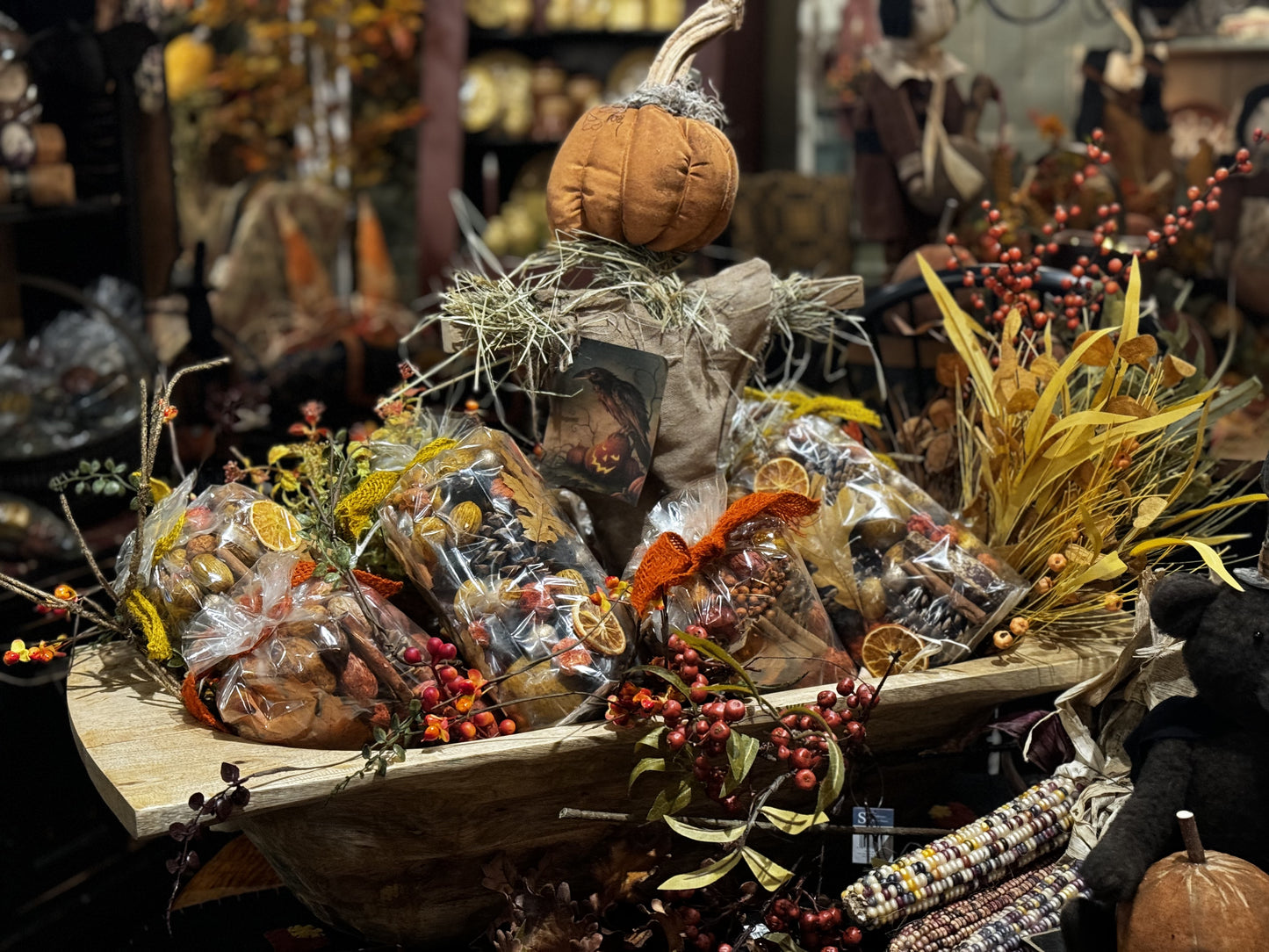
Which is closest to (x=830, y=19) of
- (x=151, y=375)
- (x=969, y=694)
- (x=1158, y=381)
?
(x=151, y=375)

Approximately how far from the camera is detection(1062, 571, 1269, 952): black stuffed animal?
101cm

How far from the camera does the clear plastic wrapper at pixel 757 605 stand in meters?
1.25

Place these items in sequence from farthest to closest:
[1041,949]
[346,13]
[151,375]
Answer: [346,13], [151,375], [1041,949]

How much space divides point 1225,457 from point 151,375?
2.07m

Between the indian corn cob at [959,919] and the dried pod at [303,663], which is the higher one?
the dried pod at [303,663]

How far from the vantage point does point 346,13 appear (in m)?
4.30

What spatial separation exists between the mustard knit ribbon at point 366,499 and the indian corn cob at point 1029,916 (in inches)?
27.9

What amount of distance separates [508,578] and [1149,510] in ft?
2.19

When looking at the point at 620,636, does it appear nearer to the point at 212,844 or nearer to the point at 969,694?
the point at 969,694

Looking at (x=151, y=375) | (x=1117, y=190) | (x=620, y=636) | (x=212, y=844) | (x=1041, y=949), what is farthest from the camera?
(x=151, y=375)

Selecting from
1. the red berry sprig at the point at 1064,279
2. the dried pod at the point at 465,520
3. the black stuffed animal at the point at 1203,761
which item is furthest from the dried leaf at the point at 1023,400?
the dried pod at the point at 465,520

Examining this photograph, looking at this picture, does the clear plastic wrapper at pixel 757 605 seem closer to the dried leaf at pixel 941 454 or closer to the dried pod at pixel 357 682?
the dried pod at pixel 357 682

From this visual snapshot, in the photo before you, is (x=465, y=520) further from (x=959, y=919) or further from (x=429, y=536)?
(x=959, y=919)

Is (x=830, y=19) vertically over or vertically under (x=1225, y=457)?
over
